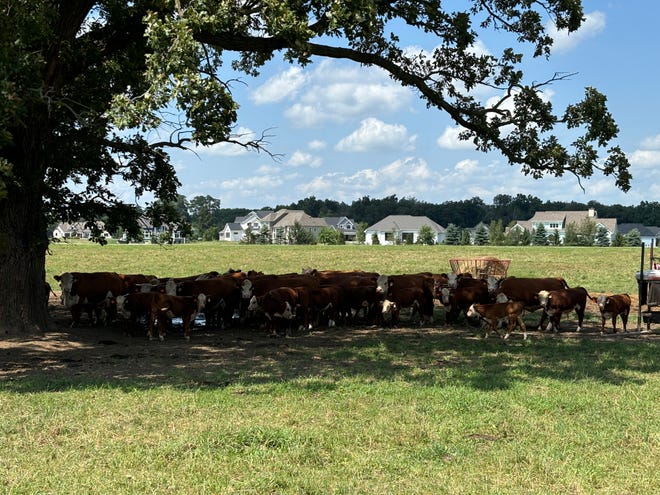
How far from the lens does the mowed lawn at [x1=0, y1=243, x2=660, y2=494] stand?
5.82m

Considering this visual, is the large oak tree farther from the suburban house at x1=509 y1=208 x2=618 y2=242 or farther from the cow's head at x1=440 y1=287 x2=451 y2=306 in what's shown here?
the suburban house at x1=509 y1=208 x2=618 y2=242

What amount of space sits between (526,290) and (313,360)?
24.0 feet

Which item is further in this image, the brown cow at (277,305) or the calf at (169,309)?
the brown cow at (277,305)

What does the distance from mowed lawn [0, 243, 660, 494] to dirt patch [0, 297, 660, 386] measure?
0.34 ft

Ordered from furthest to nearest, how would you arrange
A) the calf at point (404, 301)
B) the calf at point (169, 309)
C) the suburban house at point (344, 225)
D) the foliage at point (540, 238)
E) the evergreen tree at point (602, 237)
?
the suburban house at point (344, 225), the evergreen tree at point (602, 237), the foliage at point (540, 238), the calf at point (404, 301), the calf at point (169, 309)

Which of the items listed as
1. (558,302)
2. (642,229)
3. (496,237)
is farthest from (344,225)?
(558,302)

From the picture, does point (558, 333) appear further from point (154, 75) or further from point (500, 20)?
point (154, 75)

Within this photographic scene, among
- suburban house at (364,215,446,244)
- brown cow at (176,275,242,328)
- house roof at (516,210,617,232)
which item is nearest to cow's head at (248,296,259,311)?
brown cow at (176,275,242,328)

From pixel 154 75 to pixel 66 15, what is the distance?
4.33m

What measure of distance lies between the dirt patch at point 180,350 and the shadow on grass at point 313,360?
0.02 m

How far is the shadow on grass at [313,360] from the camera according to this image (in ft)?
32.7

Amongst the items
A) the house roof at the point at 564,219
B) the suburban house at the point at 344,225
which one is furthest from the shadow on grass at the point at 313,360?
the suburban house at the point at 344,225

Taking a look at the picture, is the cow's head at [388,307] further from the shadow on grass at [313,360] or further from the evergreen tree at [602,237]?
the evergreen tree at [602,237]

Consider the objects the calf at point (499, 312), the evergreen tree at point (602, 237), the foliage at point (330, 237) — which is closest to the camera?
the calf at point (499, 312)
